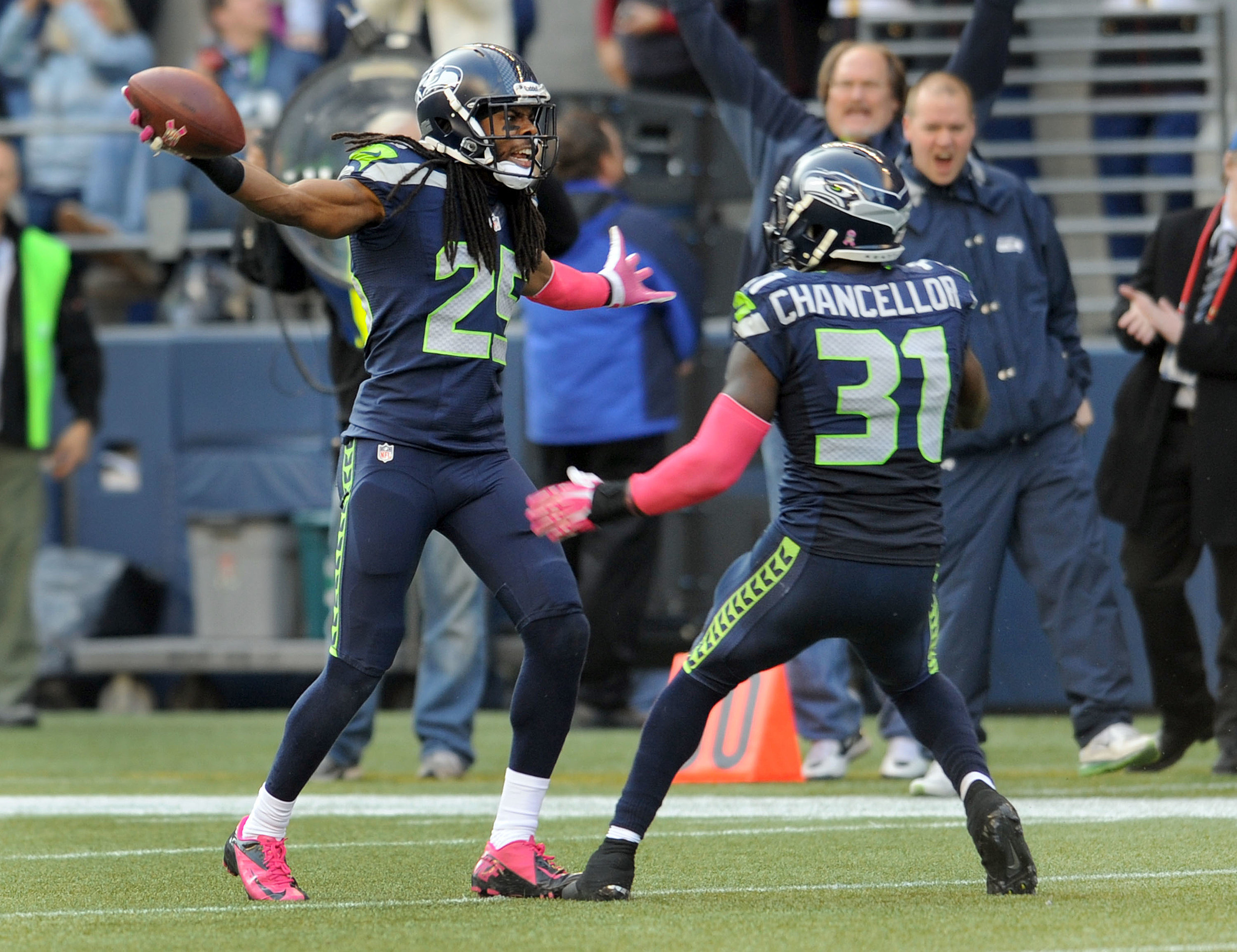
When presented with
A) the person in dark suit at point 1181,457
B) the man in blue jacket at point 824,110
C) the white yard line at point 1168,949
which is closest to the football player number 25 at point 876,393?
the white yard line at point 1168,949

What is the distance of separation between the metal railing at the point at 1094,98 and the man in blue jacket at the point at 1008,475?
12.4ft

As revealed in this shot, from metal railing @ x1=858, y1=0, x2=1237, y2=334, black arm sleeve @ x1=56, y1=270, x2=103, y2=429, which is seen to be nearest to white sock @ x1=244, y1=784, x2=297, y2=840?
black arm sleeve @ x1=56, y1=270, x2=103, y2=429

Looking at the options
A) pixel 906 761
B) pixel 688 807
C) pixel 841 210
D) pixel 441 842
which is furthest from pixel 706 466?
pixel 906 761

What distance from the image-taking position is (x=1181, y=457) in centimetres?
739

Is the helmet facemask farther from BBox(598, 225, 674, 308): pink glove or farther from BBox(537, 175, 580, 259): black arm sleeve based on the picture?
BBox(537, 175, 580, 259): black arm sleeve

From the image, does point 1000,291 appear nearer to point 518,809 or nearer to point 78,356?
point 518,809

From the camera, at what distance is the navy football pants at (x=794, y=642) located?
4.52 m

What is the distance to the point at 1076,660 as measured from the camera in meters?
6.91

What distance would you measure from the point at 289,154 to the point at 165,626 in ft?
14.8

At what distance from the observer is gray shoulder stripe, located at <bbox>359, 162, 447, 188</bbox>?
464 cm

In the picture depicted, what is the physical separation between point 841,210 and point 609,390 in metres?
4.66

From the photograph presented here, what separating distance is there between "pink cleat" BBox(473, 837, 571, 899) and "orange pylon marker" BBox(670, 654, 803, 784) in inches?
110

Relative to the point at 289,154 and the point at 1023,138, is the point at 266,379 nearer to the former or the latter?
the point at 289,154

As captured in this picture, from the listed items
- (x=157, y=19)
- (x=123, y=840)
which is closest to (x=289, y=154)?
(x=123, y=840)
